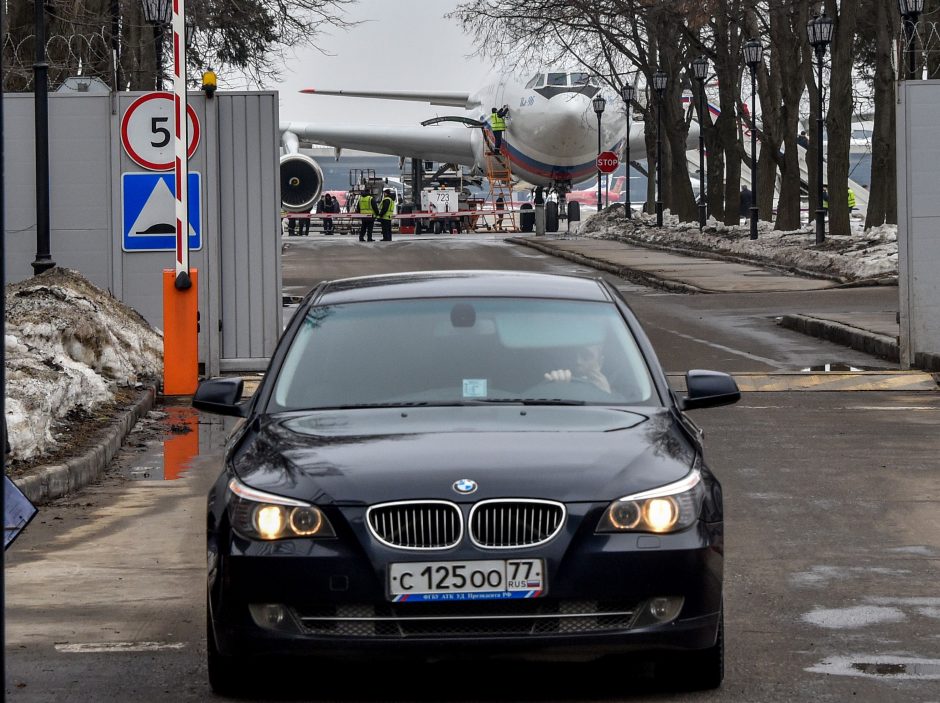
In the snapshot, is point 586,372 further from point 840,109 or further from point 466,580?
point 840,109

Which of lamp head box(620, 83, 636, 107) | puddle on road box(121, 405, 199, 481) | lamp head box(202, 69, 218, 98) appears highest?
lamp head box(620, 83, 636, 107)

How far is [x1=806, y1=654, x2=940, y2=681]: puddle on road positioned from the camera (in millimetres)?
5973

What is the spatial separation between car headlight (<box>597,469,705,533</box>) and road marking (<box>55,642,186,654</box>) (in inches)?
77.4

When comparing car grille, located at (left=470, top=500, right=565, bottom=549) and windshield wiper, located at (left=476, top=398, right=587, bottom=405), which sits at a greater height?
windshield wiper, located at (left=476, top=398, right=587, bottom=405)

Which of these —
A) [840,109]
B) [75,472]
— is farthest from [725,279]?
[75,472]

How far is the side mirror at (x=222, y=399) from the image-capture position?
271 inches

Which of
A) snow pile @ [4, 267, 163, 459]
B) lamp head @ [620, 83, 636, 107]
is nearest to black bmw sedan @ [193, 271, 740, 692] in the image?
snow pile @ [4, 267, 163, 459]

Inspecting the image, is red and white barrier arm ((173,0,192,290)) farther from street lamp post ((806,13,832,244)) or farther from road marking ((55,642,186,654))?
street lamp post ((806,13,832,244))

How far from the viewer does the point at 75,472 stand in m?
10.5

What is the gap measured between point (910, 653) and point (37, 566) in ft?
13.4

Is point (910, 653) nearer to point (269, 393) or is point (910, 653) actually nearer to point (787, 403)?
point (269, 393)

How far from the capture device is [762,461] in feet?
38.1

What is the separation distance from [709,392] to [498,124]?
53405 millimetres

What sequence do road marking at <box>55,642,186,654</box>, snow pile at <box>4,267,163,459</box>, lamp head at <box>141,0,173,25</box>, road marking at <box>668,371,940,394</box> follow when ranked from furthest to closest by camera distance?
lamp head at <box>141,0,173,25</box> < road marking at <box>668,371,940,394</box> < snow pile at <box>4,267,163,459</box> < road marking at <box>55,642,186,654</box>
